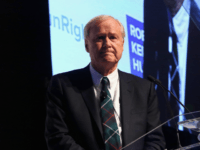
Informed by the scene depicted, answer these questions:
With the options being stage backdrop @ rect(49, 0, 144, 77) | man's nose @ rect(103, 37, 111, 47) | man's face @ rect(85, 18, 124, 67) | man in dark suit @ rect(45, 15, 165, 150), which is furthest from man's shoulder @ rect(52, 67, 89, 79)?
stage backdrop @ rect(49, 0, 144, 77)

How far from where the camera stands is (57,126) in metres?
1.22

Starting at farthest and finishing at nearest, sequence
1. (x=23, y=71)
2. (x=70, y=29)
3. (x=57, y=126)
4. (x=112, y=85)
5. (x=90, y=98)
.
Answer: (x=70, y=29) → (x=23, y=71) → (x=112, y=85) → (x=90, y=98) → (x=57, y=126)

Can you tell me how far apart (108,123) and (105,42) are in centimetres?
53

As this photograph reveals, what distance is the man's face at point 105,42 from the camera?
53.6 inches

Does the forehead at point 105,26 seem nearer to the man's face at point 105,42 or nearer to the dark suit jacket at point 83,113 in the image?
the man's face at point 105,42

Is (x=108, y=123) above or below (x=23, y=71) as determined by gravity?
below

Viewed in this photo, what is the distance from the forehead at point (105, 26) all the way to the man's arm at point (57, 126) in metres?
0.45

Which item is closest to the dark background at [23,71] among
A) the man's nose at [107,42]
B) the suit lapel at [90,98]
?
the suit lapel at [90,98]

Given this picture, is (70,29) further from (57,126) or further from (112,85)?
(57,126)

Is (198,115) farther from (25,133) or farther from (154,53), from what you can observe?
(154,53)

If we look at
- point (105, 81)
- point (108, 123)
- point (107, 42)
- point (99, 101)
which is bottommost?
point (108, 123)

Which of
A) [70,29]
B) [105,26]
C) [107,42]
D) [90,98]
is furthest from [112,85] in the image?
[70,29]

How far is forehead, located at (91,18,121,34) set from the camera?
4.54ft

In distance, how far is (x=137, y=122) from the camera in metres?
1.33
